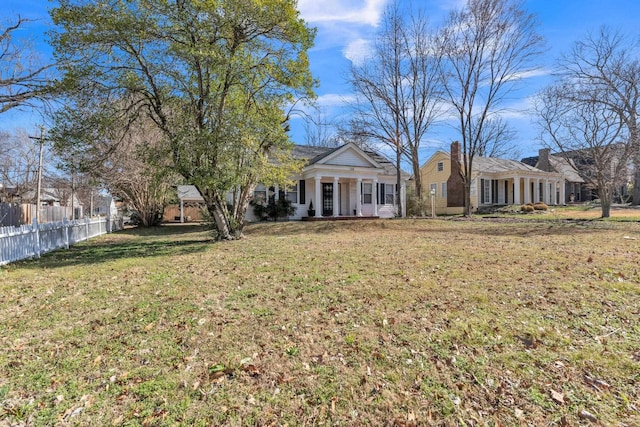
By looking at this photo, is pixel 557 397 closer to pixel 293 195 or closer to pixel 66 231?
pixel 66 231

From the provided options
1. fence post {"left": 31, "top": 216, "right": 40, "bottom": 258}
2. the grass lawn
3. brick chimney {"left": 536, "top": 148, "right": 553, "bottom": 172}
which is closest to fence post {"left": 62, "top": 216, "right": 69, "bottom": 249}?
fence post {"left": 31, "top": 216, "right": 40, "bottom": 258}

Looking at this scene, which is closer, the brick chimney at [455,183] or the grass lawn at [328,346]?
the grass lawn at [328,346]

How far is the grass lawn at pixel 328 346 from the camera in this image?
8.16ft

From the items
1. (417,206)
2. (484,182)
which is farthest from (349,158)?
(484,182)

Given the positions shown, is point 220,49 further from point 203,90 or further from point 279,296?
point 279,296

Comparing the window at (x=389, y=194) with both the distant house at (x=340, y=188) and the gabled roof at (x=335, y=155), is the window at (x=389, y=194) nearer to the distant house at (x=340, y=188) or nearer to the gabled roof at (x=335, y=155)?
the distant house at (x=340, y=188)

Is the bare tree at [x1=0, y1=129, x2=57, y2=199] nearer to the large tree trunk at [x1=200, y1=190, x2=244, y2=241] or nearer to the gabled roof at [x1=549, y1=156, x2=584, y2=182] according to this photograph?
the large tree trunk at [x1=200, y1=190, x2=244, y2=241]

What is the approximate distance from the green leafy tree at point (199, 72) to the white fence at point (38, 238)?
3721 millimetres

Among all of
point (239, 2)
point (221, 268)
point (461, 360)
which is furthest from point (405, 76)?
point (461, 360)

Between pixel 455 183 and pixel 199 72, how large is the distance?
2581 cm

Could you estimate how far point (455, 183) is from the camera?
96.8 feet

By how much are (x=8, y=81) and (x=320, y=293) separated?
11.3m

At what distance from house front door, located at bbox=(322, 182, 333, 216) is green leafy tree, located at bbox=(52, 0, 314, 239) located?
11.8 m

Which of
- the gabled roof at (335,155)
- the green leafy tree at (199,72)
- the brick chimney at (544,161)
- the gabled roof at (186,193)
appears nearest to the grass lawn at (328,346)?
the green leafy tree at (199,72)
